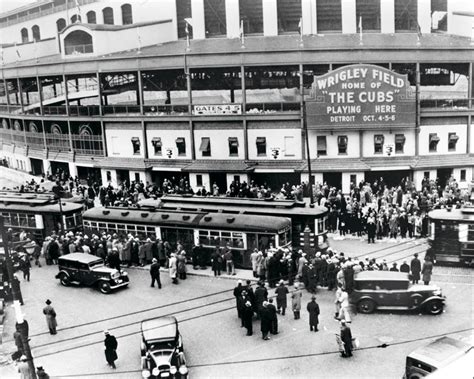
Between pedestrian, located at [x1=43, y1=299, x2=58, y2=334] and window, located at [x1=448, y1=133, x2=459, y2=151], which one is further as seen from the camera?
window, located at [x1=448, y1=133, x2=459, y2=151]

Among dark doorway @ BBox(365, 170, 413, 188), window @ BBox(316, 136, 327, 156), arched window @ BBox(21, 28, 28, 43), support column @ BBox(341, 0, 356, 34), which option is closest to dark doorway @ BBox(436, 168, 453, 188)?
dark doorway @ BBox(365, 170, 413, 188)

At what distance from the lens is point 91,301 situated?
22.1 m

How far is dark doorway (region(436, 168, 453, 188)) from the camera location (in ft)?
127

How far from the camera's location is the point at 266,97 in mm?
53844

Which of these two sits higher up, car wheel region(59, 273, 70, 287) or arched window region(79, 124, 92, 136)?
arched window region(79, 124, 92, 136)

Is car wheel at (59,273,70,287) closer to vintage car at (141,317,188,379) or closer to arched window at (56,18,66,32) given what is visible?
vintage car at (141,317,188,379)

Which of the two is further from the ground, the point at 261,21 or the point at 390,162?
the point at 261,21

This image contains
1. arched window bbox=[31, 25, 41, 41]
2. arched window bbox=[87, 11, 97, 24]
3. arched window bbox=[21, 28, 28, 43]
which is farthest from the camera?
arched window bbox=[21, 28, 28, 43]

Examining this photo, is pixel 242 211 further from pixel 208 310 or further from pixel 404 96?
A: pixel 404 96

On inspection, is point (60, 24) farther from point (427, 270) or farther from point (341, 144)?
point (427, 270)

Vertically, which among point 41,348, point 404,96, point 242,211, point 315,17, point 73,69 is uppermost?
point 315,17

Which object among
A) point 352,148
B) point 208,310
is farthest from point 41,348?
point 352,148

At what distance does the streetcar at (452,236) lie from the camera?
23594 mm

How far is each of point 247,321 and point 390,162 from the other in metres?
23.4
